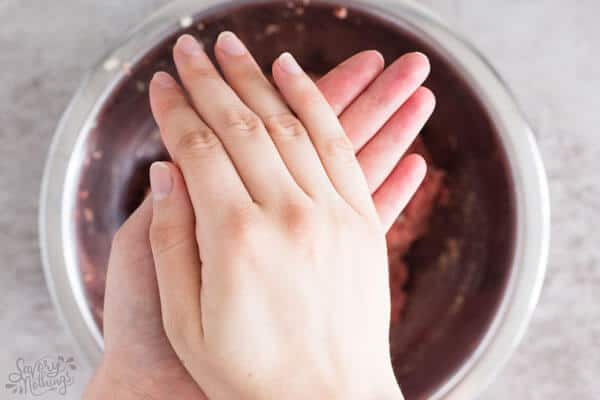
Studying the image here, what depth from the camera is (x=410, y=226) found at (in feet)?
2.22

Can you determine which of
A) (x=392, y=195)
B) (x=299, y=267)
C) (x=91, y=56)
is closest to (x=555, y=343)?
(x=392, y=195)

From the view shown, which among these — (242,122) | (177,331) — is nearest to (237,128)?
(242,122)

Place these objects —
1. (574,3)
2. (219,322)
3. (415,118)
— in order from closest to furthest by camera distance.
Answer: (219,322), (415,118), (574,3)

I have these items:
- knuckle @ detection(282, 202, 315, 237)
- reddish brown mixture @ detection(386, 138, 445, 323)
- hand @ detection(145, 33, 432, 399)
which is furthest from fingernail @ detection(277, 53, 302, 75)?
reddish brown mixture @ detection(386, 138, 445, 323)

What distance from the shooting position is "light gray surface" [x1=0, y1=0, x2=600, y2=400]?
60 centimetres

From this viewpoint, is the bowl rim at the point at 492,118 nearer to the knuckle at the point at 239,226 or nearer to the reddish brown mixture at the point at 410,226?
the reddish brown mixture at the point at 410,226

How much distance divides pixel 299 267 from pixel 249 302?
42 mm

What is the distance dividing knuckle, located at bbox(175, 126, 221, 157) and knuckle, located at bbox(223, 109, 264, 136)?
0.04 feet

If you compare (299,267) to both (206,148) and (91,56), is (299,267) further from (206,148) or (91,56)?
(91,56)

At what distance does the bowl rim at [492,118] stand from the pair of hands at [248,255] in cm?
7

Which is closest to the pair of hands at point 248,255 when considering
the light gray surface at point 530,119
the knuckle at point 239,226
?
the knuckle at point 239,226

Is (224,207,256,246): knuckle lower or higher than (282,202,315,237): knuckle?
higher

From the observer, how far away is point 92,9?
1.97ft

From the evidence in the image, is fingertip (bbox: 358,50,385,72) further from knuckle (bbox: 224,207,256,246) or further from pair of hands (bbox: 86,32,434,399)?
knuckle (bbox: 224,207,256,246)
